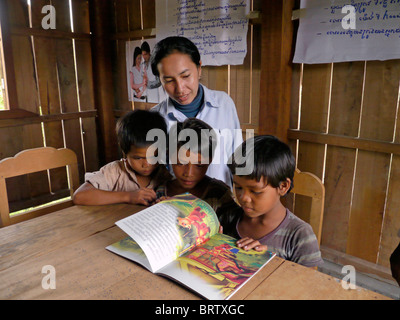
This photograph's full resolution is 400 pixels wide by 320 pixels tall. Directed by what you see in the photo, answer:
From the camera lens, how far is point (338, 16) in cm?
175

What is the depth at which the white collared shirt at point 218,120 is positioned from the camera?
1.75 m

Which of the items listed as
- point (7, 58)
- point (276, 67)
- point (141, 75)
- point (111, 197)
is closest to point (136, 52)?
point (141, 75)

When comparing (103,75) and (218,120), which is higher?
(103,75)

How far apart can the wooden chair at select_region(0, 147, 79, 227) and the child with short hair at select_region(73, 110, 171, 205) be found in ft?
0.91

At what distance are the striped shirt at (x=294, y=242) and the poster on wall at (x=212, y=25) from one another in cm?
158

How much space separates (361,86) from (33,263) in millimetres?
1858

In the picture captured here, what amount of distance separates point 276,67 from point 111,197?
1343 mm

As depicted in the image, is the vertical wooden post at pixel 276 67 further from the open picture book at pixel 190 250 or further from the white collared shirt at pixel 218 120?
the open picture book at pixel 190 250

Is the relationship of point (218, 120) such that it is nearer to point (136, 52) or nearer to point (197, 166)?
point (197, 166)

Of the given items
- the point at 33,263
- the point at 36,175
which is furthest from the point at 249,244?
the point at 36,175

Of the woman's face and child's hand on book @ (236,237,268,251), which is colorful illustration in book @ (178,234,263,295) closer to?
child's hand on book @ (236,237,268,251)

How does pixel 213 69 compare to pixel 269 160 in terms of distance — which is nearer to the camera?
pixel 269 160

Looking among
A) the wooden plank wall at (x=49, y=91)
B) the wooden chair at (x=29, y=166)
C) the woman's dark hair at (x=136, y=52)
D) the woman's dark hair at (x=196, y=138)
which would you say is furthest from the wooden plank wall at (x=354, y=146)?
the wooden plank wall at (x=49, y=91)

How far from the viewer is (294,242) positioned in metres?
1.00
